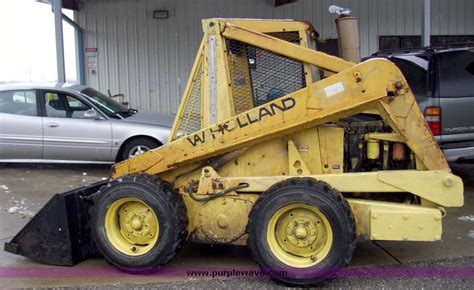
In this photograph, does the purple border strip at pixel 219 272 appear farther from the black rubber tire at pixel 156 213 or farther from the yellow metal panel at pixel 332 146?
the yellow metal panel at pixel 332 146

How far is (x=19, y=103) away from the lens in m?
9.12

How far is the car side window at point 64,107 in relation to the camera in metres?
9.02

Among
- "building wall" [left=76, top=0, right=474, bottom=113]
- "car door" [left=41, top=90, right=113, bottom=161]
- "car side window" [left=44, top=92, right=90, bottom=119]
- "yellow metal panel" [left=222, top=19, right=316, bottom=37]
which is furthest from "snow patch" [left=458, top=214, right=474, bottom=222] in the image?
"building wall" [left=76, top=0, right=474, bottom=113]

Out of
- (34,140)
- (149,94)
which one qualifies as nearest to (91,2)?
(149,94)

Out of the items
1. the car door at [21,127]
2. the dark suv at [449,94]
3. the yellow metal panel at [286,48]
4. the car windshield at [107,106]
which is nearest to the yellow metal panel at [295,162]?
the yellow metal panel at [286,48]

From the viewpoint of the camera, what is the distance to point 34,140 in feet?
29.5

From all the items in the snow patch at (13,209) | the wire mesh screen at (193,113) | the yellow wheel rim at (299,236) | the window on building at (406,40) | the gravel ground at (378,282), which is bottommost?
the gravel ground at (378,282)

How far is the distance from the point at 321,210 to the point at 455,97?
3.71m

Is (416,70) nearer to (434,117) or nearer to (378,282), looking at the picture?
(434,117)

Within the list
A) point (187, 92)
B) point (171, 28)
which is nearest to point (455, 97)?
point (187, 92)

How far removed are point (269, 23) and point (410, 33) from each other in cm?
1041

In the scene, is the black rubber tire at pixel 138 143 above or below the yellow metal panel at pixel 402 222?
above

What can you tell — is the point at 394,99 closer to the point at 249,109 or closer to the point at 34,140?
the point at 249,109

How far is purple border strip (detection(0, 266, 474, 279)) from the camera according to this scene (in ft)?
15.0
